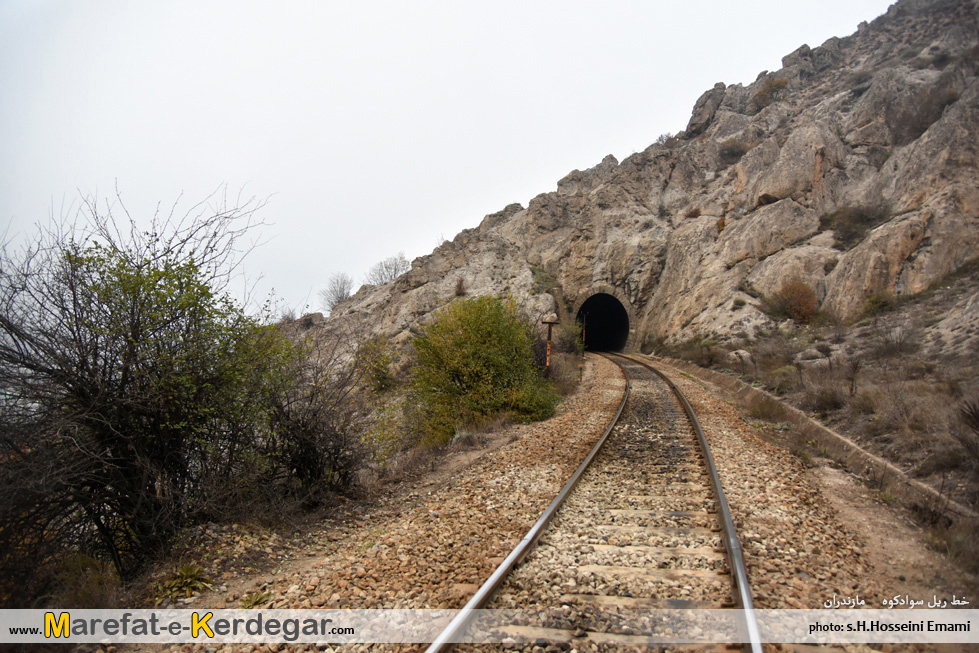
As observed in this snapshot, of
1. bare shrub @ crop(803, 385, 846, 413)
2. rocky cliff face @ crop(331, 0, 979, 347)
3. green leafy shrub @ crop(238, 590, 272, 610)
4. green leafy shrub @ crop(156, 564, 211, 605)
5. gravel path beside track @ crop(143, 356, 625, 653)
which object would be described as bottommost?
bare shrub @ crop(803, 385, 846, 413)

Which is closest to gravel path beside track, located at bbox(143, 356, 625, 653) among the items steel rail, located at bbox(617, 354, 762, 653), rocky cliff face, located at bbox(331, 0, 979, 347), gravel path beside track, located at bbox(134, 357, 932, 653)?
gravel path beside track, located at bbox(134, 357, 932, 653)

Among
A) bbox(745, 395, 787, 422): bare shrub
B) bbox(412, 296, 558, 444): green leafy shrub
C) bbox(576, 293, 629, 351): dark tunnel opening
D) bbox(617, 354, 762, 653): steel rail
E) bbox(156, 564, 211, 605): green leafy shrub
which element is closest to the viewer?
bbox(617, 354, 762, 653): steel rail

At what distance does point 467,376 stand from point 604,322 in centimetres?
3474

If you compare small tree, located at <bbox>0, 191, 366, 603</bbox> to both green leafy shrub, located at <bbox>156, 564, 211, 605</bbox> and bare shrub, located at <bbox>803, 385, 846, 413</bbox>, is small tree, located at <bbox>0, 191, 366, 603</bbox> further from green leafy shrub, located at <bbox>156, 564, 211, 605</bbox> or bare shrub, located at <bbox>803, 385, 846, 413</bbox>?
bare shrub, located at <bbox>803, 385, 846, 413</bbox>

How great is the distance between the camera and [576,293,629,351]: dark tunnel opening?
131ft

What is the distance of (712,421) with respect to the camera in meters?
10.5

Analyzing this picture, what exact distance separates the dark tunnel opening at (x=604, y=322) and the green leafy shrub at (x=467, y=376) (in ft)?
84.9

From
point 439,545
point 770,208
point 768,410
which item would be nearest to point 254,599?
point 439,545

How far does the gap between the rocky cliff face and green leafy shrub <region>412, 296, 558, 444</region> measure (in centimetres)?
1570

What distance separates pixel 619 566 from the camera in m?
4.22

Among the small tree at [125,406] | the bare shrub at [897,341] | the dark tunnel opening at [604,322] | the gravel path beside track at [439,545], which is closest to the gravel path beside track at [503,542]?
the gravel path beside track at [439,545]

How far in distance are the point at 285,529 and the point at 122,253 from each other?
140 inches

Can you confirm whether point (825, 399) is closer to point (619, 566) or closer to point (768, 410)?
point (768, 410)

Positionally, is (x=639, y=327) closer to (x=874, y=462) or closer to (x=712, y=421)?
(x=712, y=421)
